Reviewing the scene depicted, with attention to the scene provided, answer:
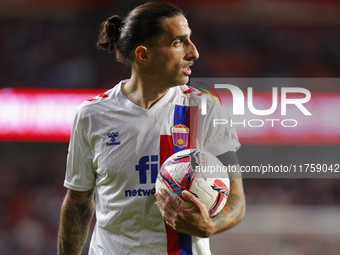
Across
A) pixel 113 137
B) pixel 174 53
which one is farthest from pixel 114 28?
pixel 113 137

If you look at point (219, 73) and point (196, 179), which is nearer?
point (196, 179)

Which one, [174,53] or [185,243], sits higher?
[174,53]

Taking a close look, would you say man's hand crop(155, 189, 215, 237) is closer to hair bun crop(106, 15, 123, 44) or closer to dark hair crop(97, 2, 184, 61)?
dark hair crop(97, 2, 184, 61)

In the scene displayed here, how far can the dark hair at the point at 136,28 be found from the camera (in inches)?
90.4

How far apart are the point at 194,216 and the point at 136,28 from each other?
37.2 inches

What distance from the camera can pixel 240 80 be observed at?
27.7 ft

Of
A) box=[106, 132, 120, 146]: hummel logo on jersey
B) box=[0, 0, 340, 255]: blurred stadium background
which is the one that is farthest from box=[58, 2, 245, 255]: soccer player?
box=[0, 0, 340, 255]: blurred stadium background

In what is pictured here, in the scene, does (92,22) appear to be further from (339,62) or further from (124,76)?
(339,62)

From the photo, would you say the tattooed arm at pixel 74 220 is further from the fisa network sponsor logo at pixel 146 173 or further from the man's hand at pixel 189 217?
the man's hand at pixel 189 217

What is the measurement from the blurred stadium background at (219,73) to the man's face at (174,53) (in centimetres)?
493

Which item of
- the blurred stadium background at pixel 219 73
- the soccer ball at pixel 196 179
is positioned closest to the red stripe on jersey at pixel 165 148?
the soccer ball at pixel 196 179

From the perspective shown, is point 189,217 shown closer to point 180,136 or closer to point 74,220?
point 180,136

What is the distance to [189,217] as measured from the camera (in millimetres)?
1911

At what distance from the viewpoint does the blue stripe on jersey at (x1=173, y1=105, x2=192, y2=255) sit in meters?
2.11
